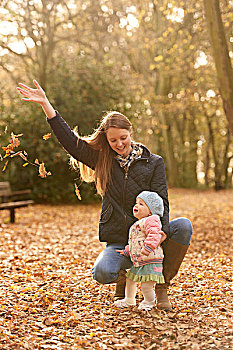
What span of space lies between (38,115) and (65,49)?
615 centimetres

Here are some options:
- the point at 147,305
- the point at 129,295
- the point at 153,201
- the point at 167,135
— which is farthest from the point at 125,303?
the point at 167,135

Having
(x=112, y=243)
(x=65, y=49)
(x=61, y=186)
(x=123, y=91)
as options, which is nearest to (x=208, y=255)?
(x=112, y=243)

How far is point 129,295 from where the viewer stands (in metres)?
3.76

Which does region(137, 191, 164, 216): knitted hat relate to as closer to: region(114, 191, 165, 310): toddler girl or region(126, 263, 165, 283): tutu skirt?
region(114, 191, 165, 310): toddler girl

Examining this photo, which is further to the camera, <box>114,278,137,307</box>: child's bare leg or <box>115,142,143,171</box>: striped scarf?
<box>115,142,143,171</box>: striped scarf

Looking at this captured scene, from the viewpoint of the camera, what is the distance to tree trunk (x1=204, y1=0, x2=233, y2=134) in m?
7.01

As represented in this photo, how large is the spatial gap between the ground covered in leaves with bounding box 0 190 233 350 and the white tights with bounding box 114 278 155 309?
2.8 inches

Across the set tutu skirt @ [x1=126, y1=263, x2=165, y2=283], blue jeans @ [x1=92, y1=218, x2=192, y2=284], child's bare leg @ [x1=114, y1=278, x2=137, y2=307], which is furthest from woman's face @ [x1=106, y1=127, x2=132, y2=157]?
child's bare leg @ [x1=114, y1=278, x2=137, y2=307]

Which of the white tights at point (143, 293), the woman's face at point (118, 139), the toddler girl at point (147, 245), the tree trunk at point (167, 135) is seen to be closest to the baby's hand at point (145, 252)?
the toddler girl at point (147, 245)

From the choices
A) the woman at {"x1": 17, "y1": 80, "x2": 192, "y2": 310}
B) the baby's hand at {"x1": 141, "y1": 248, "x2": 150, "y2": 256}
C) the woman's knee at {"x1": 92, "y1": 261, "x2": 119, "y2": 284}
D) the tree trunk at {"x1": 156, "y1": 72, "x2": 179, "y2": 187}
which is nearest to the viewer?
the baby's hand at {"x1": 141, "y1": 248, "x2": 150, "y2": 256}

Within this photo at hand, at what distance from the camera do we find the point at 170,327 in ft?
11.0

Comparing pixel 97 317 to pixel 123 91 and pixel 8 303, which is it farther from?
pixel 123 91

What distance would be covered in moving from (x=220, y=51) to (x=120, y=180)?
13.8 ft

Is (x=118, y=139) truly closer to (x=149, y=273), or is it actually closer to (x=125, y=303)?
(x=149, y=273)
